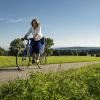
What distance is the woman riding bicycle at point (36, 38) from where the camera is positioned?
15.4m

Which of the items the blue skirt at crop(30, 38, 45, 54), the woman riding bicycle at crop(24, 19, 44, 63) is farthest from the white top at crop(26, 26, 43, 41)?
the blue skirt at crop(30, 38, 45, 54)

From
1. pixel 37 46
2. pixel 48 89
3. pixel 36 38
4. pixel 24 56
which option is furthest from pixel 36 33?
pixel 48 89

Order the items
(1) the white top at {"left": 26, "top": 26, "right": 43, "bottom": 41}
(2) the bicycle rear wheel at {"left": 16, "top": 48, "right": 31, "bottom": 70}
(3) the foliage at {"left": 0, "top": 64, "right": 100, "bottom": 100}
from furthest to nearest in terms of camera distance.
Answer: (2) the bicycle rear wheel at {"left": 16, "top": 48, "right": 31, "bottom": 70}
(1) the white top at {"left": 26, "top": 26, "right": 43, "bottom": 41}
(3) the foliage at {"left": 0, "top": 64, "right": 100, "bottom": 100}

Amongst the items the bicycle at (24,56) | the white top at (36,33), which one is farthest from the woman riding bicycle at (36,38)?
the bicycle at (24,56)

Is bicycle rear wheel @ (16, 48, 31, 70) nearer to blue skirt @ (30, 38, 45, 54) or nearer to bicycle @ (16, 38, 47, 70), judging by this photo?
bicycle @ (16, 38, 47, 70)

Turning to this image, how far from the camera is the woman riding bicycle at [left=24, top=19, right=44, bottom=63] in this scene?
50.6 ft

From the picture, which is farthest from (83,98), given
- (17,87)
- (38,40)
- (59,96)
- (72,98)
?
(38,40)

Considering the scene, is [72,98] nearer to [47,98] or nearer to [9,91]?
[47,98]

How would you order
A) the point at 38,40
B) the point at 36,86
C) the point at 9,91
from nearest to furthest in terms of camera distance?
the point at 9,91 < the point at 36,86 < the point at 38,40

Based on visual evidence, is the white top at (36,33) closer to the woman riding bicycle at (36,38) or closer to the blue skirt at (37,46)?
the woman riding bicycle at (36,38)

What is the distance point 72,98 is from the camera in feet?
31.4

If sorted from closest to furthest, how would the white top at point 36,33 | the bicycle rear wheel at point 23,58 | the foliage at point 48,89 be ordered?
1. the foliage at point 48,89
2. the white top at point 36,33
3. the bicycle rear wheel at point 23,58

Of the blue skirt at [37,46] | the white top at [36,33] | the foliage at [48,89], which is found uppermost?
the white top at [36,33]

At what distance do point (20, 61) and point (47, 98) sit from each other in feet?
23.2
